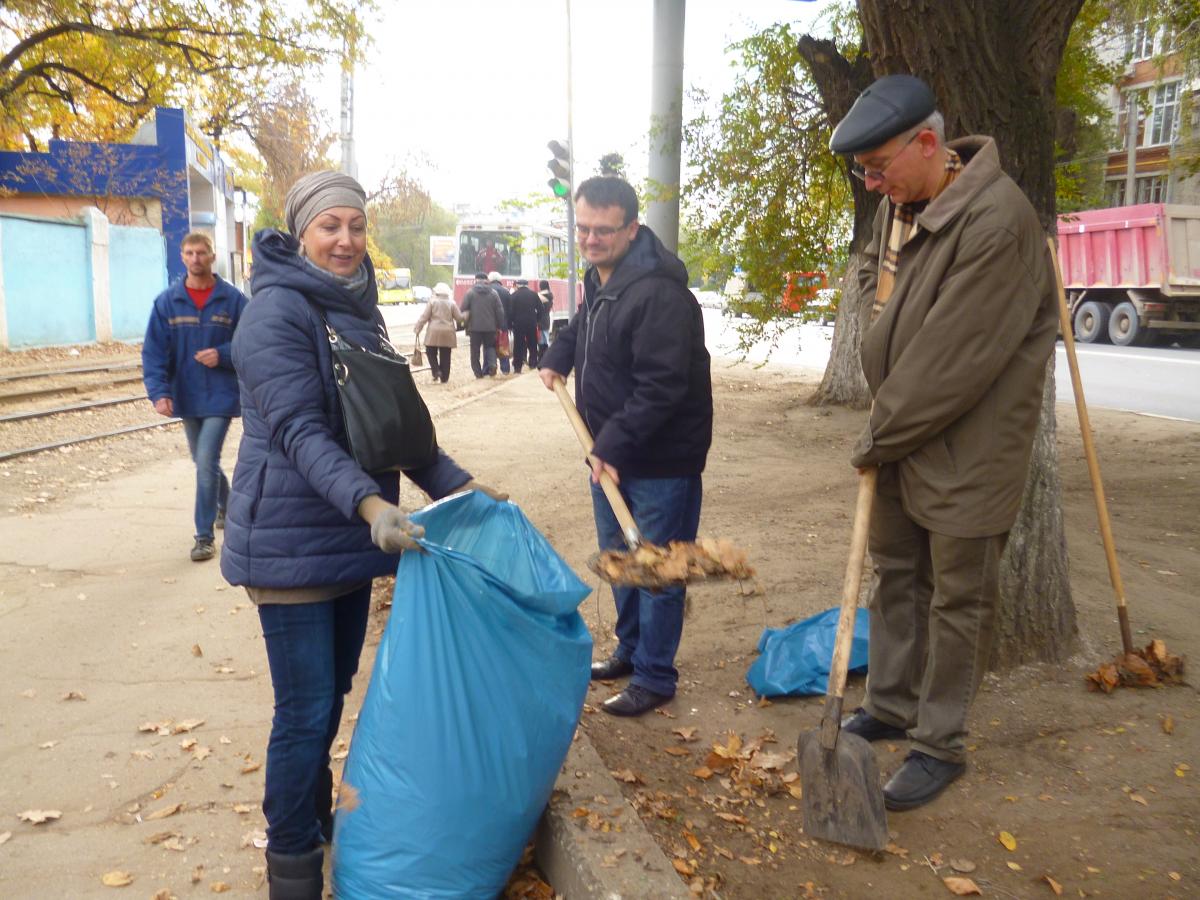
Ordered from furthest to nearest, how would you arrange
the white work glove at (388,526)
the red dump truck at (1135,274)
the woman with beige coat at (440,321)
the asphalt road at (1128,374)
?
the red dump truck at (1135,274)
the woman with beige coat at (440,321)
the asphalt road at (1128,374)
the white work glove at (388,526)

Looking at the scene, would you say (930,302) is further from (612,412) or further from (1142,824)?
(1142,824)

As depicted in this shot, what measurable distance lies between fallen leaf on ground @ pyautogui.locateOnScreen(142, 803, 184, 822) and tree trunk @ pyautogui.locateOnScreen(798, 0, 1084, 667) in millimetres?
2855

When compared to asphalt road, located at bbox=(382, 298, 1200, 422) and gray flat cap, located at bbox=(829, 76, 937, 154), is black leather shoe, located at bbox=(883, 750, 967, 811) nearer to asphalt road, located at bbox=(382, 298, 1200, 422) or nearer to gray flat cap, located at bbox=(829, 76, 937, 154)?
gray flat cap, located at bbox=(829, 76, 937, 154)

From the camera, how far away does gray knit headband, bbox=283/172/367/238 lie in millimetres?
2689

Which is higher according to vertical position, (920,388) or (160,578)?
(920,388)

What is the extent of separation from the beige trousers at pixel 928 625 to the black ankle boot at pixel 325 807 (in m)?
1.72

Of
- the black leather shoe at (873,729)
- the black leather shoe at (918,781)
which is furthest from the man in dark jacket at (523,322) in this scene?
the black leather shoe at (918,781)

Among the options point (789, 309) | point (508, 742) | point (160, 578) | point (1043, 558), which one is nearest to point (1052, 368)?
point (1043, 558)

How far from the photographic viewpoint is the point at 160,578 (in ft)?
19.5

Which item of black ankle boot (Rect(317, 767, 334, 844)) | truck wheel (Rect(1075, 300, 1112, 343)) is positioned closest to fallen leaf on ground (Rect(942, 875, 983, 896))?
black ankle boot (Rect(317, 767, 334, 844))

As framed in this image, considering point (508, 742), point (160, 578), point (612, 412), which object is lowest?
point (160, 578)

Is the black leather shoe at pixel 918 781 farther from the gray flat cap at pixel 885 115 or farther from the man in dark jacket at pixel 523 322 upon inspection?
the man in dark jacket at pixel 523 322

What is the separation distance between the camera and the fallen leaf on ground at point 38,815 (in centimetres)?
330

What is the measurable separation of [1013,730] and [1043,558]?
2.37 feet
